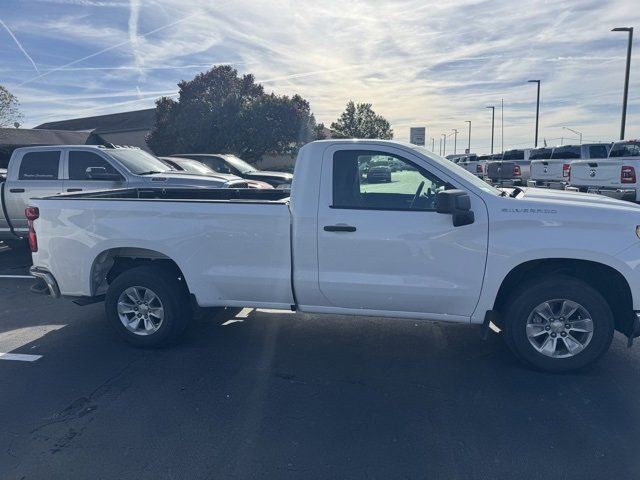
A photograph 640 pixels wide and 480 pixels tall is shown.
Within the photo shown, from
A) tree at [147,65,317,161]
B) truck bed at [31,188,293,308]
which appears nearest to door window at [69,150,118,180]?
truck bed at [31,188,293,308]

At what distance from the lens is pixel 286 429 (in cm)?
349

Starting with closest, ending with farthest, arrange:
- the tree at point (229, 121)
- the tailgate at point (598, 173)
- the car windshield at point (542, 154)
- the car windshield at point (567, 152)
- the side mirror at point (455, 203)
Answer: the side mirror at point (455, 203) < the tailgate at point (598, 173) < the car windshield at point (567, 152) < the car windshield at point (542, 154) < the tree at point (229, 121)

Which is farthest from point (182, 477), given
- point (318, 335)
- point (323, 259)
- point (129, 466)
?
point (318, 335)

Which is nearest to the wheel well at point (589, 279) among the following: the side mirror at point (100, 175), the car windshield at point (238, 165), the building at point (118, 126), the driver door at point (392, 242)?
the driver door at point (392, 242)

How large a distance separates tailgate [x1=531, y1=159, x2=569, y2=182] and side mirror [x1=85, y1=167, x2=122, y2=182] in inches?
530

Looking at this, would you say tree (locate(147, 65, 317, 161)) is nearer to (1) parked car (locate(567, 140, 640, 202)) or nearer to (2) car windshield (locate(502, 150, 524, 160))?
(2) car windshield (locate(502, 150, 524, 160))

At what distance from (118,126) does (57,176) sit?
5127 cm

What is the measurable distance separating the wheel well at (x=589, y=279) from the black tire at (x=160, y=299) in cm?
286

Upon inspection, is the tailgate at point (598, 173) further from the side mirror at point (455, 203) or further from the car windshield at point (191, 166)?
the side mirror at point (455, 203)


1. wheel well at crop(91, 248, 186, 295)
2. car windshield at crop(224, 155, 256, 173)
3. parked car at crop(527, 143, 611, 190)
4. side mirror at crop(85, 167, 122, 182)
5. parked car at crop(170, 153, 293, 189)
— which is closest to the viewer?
wheel well at crop(91, 248, 186, 295)

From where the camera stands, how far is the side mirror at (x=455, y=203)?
388cm

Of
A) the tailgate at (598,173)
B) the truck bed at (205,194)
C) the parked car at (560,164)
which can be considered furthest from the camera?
the parked car at (560,164)

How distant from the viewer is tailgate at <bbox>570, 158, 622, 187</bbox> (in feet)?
40.8

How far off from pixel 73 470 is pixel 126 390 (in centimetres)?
103
